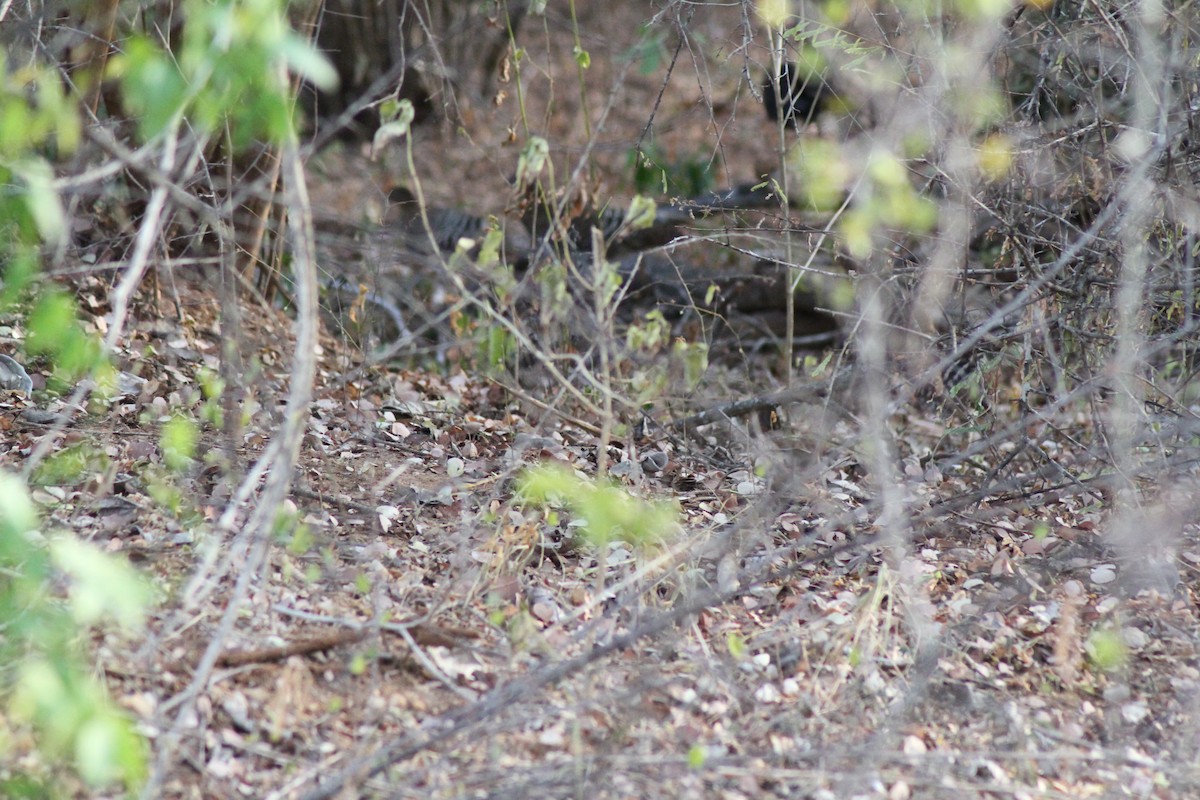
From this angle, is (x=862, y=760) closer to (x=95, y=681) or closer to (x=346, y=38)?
(x=95, y=681)

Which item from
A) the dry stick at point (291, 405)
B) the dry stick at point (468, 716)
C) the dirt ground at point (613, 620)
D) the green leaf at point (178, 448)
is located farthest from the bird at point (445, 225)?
the dry stick at point (291, 405)

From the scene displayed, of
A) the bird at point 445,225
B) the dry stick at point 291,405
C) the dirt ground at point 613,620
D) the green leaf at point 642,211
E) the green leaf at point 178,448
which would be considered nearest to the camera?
the dry stick at point 291,405

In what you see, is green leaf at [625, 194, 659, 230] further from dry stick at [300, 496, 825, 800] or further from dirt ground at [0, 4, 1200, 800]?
dry stick at [300, 496, 825, 800]

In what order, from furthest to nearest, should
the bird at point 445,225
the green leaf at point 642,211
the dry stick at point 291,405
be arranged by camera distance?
the bird at point 445,225 < the green leaf at point 642,211 < the dry stick at point 291,405

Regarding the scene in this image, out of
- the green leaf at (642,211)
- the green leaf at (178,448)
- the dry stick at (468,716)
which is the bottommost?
the green leaf at (178,448)

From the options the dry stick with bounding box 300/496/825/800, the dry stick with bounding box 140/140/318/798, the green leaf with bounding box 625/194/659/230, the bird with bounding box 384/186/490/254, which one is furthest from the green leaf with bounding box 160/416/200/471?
the bird with bounding box 384/186/490/254

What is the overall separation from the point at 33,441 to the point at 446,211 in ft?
10.7

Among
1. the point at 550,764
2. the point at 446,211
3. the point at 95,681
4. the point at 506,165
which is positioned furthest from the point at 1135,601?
the point at 506,165

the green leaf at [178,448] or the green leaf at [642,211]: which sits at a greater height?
the green leaf at [642,211]

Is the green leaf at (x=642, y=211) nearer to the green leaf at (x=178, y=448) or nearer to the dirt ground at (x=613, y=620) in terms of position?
the dirt ground at (x=613, y=620)

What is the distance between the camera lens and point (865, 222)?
101 inches

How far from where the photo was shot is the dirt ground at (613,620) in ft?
7.51

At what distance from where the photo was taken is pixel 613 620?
2795 millimetres

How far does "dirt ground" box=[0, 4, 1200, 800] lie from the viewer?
7.51 feet
